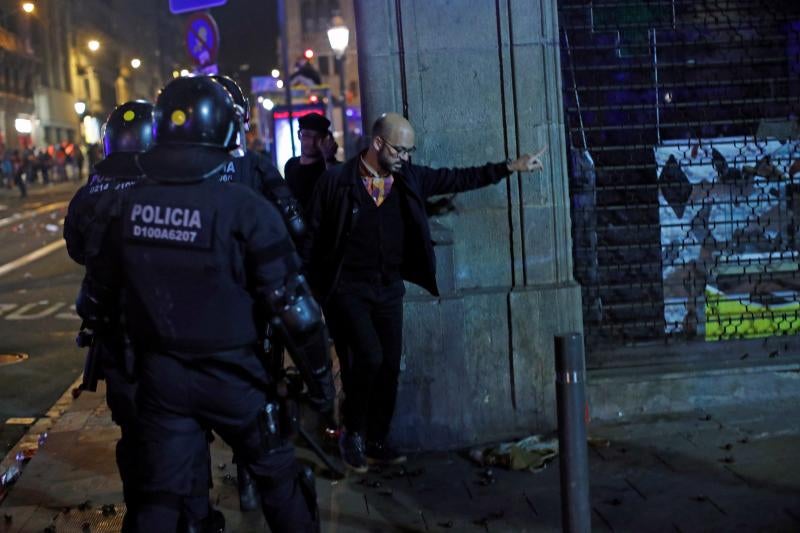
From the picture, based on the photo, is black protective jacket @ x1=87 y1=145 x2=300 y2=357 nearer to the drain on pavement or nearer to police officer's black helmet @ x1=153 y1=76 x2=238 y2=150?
police officer's black helmet @ x1=153 y1=76 x2=238 y2=150

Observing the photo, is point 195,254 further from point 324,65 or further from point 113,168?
point 324,65

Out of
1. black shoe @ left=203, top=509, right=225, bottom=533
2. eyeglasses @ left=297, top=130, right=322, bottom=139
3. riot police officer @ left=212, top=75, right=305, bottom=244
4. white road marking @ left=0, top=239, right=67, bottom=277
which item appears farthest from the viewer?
white road marking @ left=0, top=239, right=67, bottom=277

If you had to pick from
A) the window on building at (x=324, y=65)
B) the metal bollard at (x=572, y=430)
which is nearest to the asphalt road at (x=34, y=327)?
the metal bollard at (x=572, y=430)

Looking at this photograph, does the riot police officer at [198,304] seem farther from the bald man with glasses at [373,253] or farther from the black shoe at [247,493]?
the bald man with glasses at [373,253]

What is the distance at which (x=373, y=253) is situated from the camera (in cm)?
563

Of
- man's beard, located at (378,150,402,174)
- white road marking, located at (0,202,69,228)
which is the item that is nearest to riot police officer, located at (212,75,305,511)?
man's beard, located at (378,150,402,174)

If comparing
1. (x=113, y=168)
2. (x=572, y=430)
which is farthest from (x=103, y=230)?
(x=572, y=430)

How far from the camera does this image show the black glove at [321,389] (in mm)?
3857

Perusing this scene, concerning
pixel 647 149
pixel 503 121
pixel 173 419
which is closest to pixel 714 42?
pixel 647 149

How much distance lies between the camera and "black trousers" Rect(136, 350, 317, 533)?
3.68 meters

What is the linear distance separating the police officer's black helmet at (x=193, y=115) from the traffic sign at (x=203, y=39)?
548 inches

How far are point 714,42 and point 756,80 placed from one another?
0.38 metres

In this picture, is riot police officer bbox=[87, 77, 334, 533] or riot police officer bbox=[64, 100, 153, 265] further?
riot police officer bbox=[64, 100, 153, 265]

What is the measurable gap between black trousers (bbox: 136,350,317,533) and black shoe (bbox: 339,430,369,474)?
1921 millimetres
